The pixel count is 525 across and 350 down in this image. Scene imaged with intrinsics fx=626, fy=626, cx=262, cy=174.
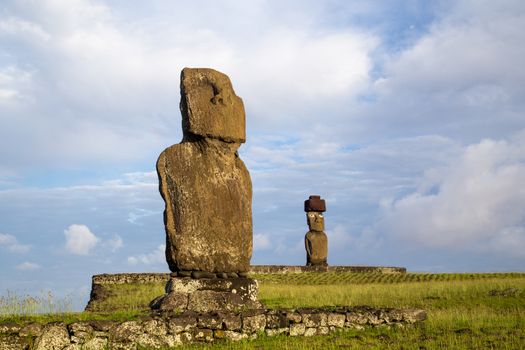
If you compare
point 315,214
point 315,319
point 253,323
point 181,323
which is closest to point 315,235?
point 315,214

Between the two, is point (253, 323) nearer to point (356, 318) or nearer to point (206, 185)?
point (356, 318)

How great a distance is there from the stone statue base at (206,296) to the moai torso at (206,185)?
0.98 ft

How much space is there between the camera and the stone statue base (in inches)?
440

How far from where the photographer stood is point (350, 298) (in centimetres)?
1719

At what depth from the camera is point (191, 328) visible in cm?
963

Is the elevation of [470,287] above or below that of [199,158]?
below

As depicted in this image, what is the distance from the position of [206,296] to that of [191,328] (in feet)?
5.54

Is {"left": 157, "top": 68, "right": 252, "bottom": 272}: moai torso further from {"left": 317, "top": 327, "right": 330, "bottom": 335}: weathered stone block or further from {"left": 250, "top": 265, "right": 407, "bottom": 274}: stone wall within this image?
{"left": 250, "top": 265, "right": 407, "bottom": 274}: stone wall

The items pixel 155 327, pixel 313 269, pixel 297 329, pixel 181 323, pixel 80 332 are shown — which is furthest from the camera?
pixel 313 269

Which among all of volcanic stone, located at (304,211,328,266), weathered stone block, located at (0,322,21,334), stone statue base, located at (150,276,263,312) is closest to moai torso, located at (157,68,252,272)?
stone statue base, located at (150,276,263,312)

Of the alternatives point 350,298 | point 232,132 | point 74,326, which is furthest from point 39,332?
point 350,298

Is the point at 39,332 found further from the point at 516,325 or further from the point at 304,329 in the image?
the point at 516,325

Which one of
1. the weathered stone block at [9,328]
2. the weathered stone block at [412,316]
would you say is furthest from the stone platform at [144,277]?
the weathered stone block at [9,328]

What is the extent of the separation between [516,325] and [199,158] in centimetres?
668
